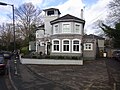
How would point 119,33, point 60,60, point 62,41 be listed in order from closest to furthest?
point 119,33
point 60,60
point 62,41

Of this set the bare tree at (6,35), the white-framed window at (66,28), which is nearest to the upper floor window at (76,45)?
the white-framed window at (66,28)

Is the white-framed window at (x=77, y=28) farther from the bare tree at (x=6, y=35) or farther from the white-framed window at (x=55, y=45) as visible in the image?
the bare tree at (x=6, y=35)

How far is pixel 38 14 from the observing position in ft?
221

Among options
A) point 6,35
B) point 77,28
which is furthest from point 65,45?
point 6,35

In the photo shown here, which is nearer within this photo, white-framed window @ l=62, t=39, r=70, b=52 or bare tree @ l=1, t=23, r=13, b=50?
white-framed window @ l=62, t=39, r=70, b=52

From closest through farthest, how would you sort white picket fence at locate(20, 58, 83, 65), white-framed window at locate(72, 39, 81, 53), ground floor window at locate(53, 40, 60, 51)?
white picket fence at locate(20, 58, 83, 65)
white-framed window at locate(72, 39, 81, 53)
ground floor window at locate(53, 40, 60, 51)

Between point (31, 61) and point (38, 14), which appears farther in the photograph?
point (38, 14)

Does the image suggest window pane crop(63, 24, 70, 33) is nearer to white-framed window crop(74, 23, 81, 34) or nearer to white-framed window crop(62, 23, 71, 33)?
white-framed window crop(62, 23, 71, 33)

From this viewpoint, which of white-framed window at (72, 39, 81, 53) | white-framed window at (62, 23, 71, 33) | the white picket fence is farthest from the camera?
white-framed window at (62, 23, 71, 33)

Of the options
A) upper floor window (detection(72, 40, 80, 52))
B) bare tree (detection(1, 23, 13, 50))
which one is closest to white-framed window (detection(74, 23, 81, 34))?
upper floor window (detection(72, 40, 80, 52))

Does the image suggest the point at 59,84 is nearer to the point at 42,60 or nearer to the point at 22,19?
the point at 42,60

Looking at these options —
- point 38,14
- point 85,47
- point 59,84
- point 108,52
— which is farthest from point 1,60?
point 38,14

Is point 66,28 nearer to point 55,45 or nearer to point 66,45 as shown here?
point 66,45

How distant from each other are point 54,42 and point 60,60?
7.46 m
